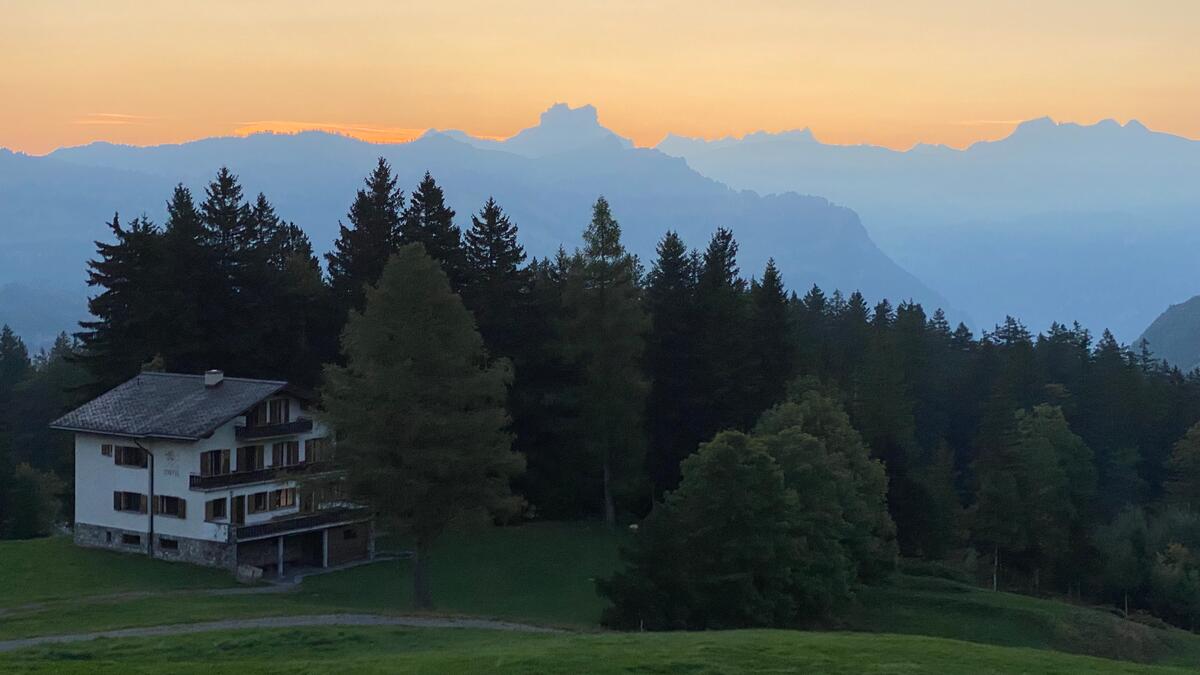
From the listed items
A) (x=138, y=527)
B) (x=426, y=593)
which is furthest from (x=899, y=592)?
(x=138, y=527)

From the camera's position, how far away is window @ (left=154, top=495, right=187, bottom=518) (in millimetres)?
45125

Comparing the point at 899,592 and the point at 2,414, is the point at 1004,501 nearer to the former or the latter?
the point at 899,592

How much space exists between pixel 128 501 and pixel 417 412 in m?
17.6

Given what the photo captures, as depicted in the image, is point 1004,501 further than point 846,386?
No

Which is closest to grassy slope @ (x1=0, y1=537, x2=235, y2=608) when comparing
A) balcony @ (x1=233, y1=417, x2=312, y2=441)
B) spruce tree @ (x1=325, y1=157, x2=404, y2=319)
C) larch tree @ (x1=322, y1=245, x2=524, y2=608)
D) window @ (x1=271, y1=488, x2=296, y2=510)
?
window @ (x1=271, y1=488, x2=296, y2=510)

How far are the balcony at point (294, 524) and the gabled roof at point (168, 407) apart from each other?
3.95m

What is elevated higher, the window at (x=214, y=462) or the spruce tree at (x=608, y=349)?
the spruce tree at (x=608, y=349)

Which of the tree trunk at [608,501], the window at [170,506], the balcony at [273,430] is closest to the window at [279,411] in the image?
the balcony at [273,430]

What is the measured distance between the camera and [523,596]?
148ft

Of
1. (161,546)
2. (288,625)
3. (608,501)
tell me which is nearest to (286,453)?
(161,546)

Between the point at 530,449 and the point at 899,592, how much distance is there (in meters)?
18.2

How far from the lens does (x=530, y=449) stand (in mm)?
57188

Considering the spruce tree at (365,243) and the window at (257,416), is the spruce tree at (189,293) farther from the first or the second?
the window at (257,416)

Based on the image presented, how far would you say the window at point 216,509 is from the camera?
4456 cm
